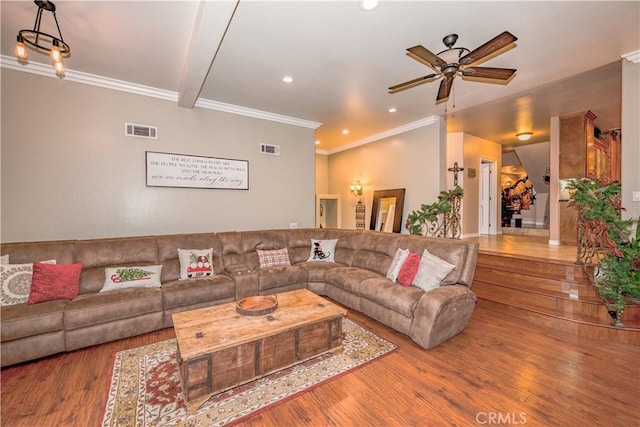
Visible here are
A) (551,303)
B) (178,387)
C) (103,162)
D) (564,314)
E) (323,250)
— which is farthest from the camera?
(323,250)

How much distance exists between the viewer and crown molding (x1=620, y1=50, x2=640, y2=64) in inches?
116

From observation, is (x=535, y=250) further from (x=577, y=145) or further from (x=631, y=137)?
(x=577, y=145)

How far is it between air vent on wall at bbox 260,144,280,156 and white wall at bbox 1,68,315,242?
0.36 feet

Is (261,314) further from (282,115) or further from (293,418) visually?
(282,115)

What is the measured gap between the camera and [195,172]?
4.10 metres

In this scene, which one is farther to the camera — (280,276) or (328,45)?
(280,276)

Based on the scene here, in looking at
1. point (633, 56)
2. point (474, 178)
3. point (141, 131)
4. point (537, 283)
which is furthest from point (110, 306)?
point (474, 178)

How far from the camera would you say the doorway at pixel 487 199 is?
755 centimetres

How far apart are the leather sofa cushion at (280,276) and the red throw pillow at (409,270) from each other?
1.47 m

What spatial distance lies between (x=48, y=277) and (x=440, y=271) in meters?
4.11

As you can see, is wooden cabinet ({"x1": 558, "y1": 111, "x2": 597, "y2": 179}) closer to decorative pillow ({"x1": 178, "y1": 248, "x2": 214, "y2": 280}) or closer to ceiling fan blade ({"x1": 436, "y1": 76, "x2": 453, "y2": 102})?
ceiling fan blade ({"x1": 436, "y1": 76, "x2": 453, "y2": 102})

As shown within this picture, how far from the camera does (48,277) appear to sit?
2658mm

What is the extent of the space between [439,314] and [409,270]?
28.7 inches

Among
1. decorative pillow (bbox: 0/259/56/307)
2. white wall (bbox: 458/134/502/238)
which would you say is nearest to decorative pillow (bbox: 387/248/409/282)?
Answer: decorative pillow (bbox: 0/259/56/307)
